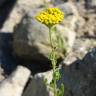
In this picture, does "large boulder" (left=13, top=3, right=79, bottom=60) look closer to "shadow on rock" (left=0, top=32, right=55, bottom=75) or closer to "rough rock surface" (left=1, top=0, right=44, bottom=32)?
"shadow on rock" (left=0, top=32, right=55, bottom=75)

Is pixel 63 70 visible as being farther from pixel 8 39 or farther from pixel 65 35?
pixel 8 39

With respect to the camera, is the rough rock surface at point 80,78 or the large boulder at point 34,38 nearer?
the rough rock surface at point 80,78

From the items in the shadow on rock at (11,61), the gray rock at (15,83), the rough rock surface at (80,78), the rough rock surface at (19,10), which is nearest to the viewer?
the rough rock surface at (80,78)

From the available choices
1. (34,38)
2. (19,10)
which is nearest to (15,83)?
(34,38)

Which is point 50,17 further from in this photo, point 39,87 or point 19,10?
point 19,10

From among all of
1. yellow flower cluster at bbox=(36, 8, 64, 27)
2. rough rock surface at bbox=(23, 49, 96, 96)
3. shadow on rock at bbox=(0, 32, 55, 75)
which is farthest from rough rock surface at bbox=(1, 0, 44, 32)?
yellow flower cluster at bbox=(36, 8, 64, 27)

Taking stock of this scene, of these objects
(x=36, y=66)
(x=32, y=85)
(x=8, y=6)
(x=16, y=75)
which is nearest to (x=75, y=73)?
(x=32, y=85)

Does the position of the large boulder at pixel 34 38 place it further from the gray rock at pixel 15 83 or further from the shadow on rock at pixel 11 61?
the gray rock at pixel 15 83

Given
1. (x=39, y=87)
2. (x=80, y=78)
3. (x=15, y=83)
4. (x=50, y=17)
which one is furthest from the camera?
(x=15, y=83)

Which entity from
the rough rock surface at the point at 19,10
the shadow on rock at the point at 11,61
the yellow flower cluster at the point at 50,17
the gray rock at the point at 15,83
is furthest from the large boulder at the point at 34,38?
the yellow flower cluster at the point at 50,17
